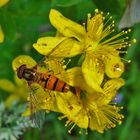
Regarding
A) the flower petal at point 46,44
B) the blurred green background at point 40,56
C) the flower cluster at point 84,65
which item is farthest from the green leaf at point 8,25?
the flower petal at point 46,44

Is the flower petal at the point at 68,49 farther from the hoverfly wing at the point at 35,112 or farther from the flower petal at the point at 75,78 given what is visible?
the hoverfly wing at the point at 35,112

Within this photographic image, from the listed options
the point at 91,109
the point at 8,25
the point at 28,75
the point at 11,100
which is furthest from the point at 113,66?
the point at 11,100

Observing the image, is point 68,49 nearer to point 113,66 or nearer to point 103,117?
point 113,66

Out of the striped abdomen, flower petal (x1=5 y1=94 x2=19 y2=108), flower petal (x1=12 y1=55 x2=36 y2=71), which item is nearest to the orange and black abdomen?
the striped abdomen

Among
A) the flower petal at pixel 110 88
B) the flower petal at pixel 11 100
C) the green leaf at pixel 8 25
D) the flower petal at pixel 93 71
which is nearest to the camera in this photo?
the flower petal at pixel 93 71

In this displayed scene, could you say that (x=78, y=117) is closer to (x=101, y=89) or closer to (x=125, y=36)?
(x=101, y=89)

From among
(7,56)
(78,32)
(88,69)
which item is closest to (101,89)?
(88,69)
